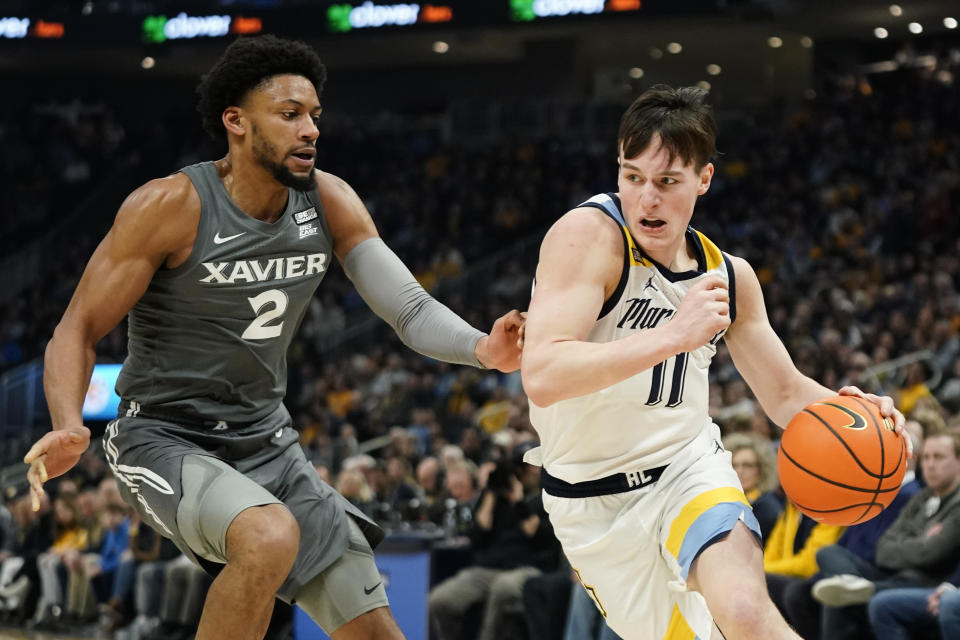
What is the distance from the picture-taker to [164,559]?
1034cm

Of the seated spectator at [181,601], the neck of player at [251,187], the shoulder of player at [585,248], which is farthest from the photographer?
the seated spectator at [181,601]

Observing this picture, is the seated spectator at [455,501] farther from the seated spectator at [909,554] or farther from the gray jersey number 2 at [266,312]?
the gray jersey number 2 at [266,312]

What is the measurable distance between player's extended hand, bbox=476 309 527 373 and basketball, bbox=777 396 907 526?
852mm

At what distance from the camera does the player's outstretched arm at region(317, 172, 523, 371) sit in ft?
12.7

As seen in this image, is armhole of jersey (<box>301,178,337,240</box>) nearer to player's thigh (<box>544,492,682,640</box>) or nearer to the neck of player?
the neck of player

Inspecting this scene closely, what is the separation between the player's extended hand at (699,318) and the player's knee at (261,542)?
4.17ft

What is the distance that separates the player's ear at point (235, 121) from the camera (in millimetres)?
4133

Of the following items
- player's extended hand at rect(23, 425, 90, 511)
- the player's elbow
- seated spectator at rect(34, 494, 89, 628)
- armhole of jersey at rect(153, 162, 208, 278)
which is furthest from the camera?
seated spectator at rect(34, 494, 89, 628)

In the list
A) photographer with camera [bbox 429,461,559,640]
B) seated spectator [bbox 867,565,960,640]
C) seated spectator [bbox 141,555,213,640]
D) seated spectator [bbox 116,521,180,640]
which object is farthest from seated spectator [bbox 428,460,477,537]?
seated spectator [bbox 867,565,960,640]

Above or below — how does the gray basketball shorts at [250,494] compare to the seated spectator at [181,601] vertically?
above

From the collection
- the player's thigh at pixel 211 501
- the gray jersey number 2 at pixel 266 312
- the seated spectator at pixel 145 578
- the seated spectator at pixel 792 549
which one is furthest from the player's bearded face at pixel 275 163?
the seated spectator at pixel 145 578

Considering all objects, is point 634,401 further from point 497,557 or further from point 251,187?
point 497,557

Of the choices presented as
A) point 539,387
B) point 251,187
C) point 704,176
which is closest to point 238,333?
point 251,187

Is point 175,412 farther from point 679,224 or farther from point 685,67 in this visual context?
point 685,67
